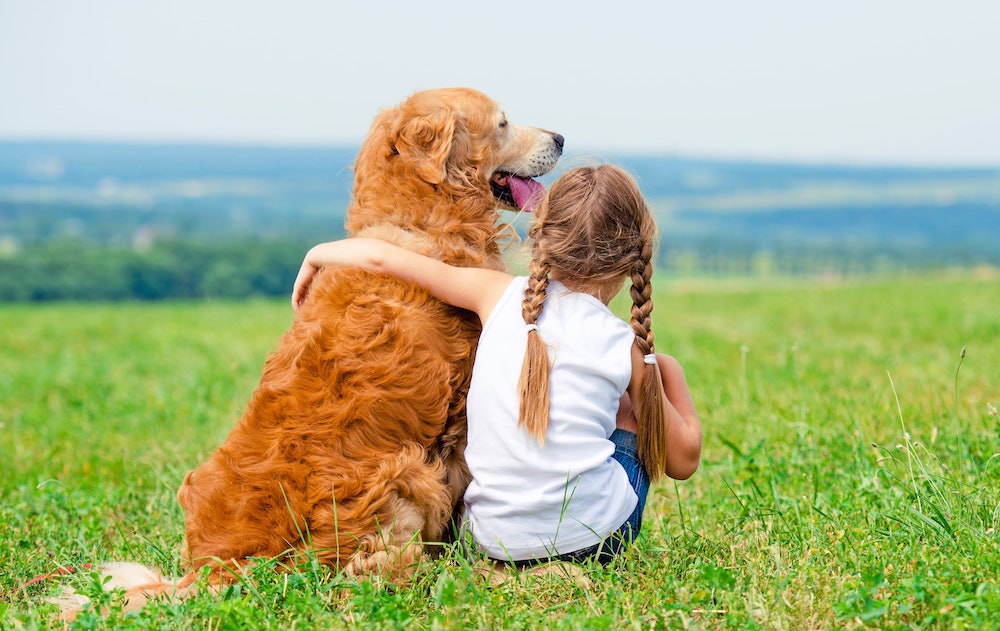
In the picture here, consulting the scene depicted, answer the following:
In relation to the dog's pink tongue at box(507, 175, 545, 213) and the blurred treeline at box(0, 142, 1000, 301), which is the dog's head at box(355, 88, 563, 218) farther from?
the blurred treeline at box(0, 142, 1000, 301)

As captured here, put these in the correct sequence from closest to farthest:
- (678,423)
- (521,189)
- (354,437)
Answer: (354,437) < (678,423) < (521,189)

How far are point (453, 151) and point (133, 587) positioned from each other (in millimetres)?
1902

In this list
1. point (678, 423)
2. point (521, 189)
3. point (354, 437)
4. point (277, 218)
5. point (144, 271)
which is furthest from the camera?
point (277, 218)

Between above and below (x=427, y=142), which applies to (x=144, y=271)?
below

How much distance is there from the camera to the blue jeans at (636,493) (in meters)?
3.06

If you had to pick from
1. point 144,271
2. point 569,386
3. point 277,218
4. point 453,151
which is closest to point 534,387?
point 569,386

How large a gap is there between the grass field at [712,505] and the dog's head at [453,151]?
1.39 meters

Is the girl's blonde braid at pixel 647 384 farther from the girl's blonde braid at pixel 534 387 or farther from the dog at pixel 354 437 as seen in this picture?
the dog at pixel 354 437

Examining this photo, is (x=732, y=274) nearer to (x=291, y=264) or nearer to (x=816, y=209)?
(x=291, y=264)

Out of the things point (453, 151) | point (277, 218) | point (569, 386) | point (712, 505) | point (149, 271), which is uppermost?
point (453, 151)

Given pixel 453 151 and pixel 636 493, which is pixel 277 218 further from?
pixel 636 493

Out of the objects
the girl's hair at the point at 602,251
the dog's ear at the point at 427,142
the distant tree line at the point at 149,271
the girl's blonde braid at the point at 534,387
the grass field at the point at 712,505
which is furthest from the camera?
the distant tree line at the point at 149,271

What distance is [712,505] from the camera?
3953 mm

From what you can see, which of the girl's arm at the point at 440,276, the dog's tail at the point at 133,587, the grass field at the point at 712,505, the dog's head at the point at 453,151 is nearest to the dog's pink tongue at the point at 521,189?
the dog's head at the point at 453,151
